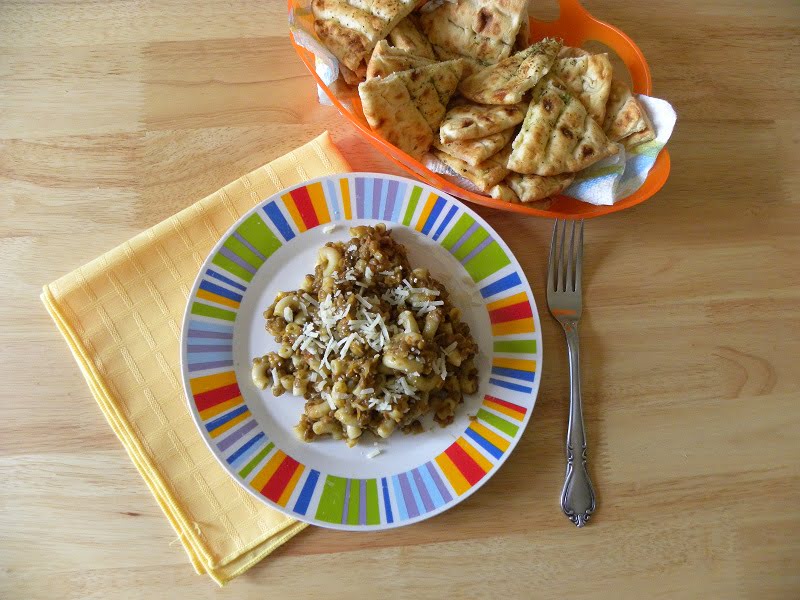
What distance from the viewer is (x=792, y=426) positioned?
65.0 inches

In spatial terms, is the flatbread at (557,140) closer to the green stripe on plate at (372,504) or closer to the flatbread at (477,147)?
the flatbread at (477,147)

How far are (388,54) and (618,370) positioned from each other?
1.09 metres

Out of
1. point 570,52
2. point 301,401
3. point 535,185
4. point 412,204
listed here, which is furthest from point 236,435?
point 570,52

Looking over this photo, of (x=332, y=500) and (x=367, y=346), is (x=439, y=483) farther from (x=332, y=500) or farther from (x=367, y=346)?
(x=367, y=346)

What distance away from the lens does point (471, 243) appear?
5.28 feet

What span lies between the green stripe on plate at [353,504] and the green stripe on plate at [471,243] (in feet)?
2.18

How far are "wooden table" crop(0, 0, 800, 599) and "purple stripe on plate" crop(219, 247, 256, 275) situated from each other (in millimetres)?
283

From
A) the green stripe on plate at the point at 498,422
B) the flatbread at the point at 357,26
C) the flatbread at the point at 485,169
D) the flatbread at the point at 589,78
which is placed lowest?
the green stripe on plate at the point at 498,422

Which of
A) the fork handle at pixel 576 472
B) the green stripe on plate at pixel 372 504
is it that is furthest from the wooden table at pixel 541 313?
the green stripe on plate at pixel 372 504

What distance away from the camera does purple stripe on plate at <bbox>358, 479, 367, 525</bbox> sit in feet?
4.60

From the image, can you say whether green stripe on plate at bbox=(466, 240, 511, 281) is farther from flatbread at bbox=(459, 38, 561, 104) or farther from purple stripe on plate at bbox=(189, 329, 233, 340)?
purple stripe on plate at bbox=(189, 329, 233, 340)

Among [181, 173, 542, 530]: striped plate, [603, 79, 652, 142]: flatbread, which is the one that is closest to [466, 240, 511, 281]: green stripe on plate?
[181, 173, 542, 530]: striped plate

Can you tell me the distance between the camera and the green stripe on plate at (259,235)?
1.55 meters

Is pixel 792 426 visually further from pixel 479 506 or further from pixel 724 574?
pixel 479 506
